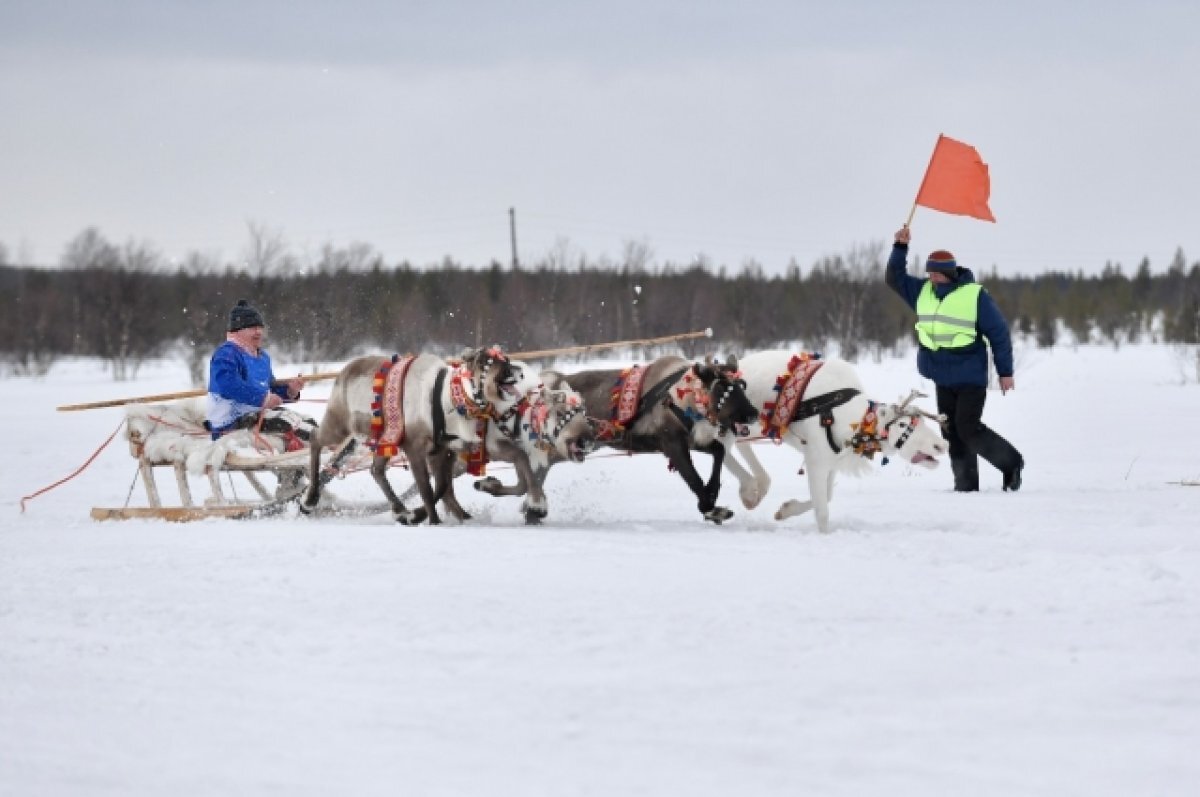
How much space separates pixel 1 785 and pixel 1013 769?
2.81 m

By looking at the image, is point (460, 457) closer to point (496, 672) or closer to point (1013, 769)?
point (496, 672)

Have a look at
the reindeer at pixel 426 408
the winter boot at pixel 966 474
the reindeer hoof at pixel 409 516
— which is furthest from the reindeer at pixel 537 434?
the winter boot at pixel 966 474

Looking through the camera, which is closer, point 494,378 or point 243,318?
point 494,378

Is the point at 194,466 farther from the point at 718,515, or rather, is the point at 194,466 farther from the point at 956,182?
the point at 956,182

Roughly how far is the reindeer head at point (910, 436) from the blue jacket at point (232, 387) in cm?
459

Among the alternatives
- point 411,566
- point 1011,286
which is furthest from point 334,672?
point 1011,286

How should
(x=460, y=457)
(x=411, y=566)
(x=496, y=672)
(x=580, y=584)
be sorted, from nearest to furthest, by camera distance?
1. (x=496, y=672)
2. (x=580, y=584)
3. (x=411, y=566)
4. (x=460, y=457)

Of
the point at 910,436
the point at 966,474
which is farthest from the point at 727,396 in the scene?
the point at 966,474

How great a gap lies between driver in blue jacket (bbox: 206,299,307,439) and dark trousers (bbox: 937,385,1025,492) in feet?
16.3

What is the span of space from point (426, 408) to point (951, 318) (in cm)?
413

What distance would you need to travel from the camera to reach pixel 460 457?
8656mm

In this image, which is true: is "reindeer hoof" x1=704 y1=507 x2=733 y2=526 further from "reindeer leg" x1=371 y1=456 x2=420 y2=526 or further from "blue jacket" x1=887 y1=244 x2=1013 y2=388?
"blue jacket" x1=887 y1=244 x2=1013 y2=388

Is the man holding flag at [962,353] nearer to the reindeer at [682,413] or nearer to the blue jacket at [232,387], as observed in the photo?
the reindeer at [682,413]

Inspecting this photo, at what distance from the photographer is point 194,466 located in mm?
9867
